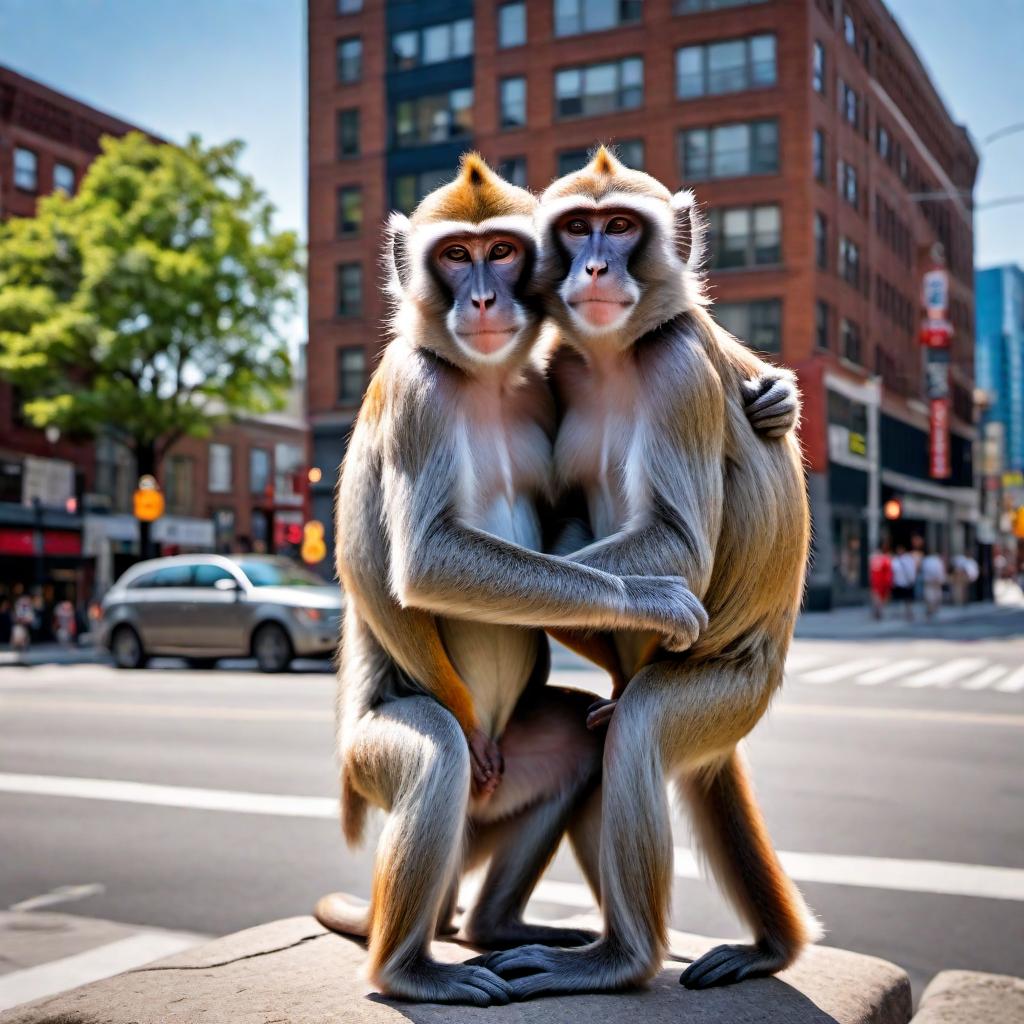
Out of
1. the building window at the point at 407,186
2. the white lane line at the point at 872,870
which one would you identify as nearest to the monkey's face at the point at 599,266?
the white lane line at the point at 872,870

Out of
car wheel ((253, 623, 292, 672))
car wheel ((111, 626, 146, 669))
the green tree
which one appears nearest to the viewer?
car wheel ((253, 623, 292, 672))

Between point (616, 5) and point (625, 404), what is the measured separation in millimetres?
40042

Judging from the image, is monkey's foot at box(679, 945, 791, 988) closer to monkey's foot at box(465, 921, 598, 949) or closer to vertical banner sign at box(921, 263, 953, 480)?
monkey's foot at box(465, 921, 598, 949)

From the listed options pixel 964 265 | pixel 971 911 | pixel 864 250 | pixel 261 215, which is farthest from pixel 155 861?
pixel 964 265

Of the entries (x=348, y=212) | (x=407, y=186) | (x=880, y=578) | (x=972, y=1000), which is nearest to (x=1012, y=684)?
(x=972, y=1000)

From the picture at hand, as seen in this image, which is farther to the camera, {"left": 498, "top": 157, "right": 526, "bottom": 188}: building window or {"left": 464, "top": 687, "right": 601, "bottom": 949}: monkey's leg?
{"left": 498, "top": 157, "right": 526, "bottom": 188}: building window

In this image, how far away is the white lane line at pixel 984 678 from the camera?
16828mm

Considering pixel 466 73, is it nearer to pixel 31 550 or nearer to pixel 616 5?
pixel 616 5

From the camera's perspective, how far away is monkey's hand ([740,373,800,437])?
2699 millimetres

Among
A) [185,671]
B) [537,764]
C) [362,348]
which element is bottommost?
[185,671]

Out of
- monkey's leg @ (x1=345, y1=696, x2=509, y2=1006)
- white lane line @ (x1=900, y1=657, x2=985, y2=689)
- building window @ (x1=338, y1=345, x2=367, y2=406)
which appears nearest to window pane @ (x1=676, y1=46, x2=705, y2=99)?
building window @ (x1=338, y1=345, x2=367, y2=406)

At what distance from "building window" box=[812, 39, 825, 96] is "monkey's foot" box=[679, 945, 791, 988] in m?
38.1

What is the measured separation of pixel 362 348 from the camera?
4353 centimetres

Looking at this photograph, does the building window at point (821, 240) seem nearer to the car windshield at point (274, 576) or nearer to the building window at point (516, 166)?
the building window at point (516, 166)
